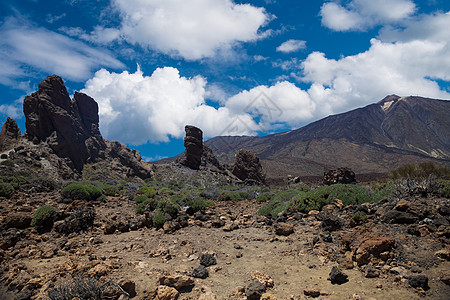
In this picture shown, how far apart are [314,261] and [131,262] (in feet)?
13.0

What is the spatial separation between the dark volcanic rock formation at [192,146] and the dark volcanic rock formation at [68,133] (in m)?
7.18

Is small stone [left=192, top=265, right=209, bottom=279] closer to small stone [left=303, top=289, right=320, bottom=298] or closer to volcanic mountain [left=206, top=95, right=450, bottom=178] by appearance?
small stone [left=303, top=289, right=320, bottom=298]

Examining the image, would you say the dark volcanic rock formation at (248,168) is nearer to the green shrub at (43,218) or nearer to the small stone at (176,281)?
the green shrub at (43,218)

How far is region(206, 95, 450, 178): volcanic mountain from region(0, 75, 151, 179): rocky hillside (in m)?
47.6

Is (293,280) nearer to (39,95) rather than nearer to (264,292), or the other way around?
(264,292)

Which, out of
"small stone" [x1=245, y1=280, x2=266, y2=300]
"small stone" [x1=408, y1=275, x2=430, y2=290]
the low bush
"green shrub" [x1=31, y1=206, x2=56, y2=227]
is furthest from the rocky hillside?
"small stone" [x1=408, y1=275, x2=430, y2=290]

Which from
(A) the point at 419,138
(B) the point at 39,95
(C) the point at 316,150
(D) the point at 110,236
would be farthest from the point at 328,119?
(D) the point at 110,236

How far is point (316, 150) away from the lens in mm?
119812

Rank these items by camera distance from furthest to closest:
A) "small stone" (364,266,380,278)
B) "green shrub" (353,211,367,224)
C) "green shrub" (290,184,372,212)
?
1. "green shrub" (290,184,372,212)
2. "green shrub" (353,211,367,224)
3. "small stone" (364,266,380,278)

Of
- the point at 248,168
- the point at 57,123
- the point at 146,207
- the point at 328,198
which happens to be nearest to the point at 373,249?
the point at 328,198

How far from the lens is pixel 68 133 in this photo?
1403 inches

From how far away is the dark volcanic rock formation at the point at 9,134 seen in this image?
2970cm

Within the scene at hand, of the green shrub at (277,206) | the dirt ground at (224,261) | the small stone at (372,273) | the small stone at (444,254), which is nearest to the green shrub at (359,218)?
the dirt ground at (224,261)

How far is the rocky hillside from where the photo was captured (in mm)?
29234
